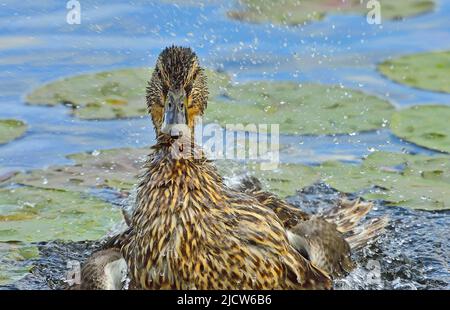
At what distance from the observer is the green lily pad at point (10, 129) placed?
12359mm

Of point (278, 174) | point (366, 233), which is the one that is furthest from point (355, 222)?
point (278, 174)

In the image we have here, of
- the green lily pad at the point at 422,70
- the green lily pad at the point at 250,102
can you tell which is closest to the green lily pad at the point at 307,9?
the green lily pad at the point at 422,70

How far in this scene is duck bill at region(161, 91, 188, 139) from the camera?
8836mm

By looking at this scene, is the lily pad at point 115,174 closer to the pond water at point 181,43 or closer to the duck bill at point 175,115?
the pond water at point 181,43

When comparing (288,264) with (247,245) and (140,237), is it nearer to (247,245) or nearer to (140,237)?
(247,245)

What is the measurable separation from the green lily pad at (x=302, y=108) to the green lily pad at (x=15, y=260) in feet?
9.50

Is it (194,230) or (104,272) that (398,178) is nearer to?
(194,230)

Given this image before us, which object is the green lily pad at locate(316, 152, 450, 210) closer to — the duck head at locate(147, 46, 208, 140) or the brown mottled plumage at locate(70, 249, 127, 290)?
the duck head at locate(147, 46, 208, 140)

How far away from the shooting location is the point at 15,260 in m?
10.2

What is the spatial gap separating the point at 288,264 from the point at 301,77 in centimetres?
523

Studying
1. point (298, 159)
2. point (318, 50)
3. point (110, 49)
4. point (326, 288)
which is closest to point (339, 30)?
point (318, 50)

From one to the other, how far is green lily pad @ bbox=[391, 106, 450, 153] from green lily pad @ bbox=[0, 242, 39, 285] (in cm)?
384

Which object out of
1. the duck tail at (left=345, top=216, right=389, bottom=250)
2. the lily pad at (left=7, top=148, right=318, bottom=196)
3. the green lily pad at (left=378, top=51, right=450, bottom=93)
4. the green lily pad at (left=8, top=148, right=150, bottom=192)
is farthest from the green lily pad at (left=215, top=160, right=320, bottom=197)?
the green lily pad at (left=378, top=51, right=450, bottom=93)

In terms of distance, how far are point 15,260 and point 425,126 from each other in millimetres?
4317
